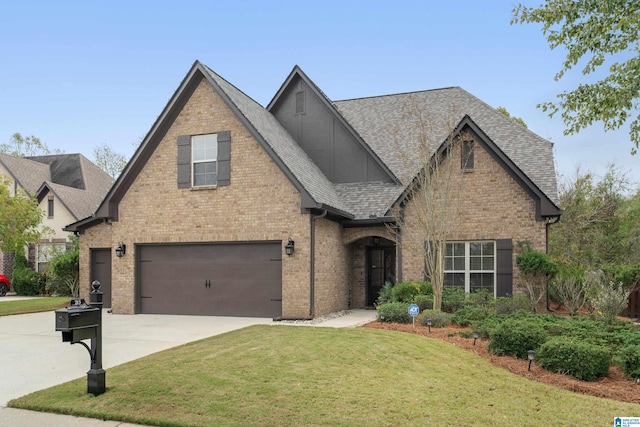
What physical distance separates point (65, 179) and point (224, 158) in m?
24.7

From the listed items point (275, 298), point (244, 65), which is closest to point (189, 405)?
point (275, 298)

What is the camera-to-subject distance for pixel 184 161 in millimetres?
15688

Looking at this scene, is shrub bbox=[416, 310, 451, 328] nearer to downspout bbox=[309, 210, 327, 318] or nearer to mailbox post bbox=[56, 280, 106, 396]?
downspout bbox=[309, 210, 327, 318]

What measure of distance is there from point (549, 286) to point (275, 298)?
A: 26.1ft

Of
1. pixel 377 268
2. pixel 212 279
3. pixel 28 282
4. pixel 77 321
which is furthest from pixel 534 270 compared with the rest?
pixel 28 282

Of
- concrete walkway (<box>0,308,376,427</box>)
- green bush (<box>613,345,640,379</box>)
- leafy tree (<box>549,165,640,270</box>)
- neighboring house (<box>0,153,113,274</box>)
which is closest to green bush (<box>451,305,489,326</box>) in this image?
concrete walkway (<box>0,308,376,427</box>)

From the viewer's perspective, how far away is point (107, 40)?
840 inches

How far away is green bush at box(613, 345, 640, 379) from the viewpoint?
7234 millimetres

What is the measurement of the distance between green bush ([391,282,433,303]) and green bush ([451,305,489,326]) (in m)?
1.87

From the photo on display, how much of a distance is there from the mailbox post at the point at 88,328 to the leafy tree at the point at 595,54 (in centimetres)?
992

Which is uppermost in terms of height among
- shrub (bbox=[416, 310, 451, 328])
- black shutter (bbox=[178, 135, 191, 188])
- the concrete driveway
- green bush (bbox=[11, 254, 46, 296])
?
black shutter (bbox=[178, 135, 191, 188])

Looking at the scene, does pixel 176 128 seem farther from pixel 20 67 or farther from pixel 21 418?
pixel 20 67

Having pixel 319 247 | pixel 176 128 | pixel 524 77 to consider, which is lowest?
pixel 319 247

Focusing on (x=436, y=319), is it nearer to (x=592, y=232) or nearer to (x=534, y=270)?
(x=534, y=270)
